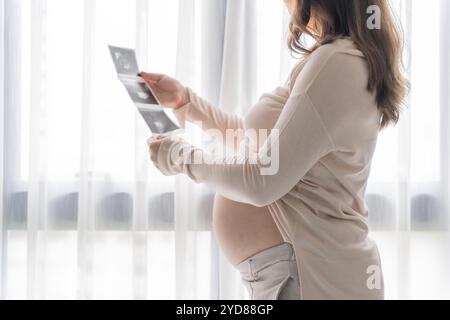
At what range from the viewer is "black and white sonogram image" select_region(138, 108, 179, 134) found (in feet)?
3.91

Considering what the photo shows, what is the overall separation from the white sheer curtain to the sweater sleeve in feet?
2.26

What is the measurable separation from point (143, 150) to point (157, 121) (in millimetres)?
525

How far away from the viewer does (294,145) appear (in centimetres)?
98

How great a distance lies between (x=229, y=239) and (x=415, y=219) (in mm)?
836

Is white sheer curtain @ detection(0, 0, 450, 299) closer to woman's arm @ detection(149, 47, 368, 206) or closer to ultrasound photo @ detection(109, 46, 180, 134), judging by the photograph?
ultrasound photo @ detection(109, 46, 180, 134)

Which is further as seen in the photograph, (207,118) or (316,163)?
(207,118)

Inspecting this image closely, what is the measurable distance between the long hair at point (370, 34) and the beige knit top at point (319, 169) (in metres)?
0.02

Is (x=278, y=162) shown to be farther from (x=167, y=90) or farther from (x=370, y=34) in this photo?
(x=167, y=90)

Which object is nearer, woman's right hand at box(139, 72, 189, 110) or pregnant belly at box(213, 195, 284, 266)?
pregnant belly at box(213, 195, 284, 266)

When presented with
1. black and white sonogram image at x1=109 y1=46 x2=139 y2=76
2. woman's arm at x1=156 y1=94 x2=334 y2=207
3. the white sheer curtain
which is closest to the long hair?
woman's arm at x1=156 y1=94 x2=334 y2=207

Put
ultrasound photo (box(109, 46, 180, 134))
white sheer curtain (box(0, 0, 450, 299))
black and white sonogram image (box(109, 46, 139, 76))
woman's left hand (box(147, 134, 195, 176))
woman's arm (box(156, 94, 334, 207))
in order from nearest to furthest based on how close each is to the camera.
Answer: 1. woman's arm (box(156, 94, 334, 207))
2. woman's left hand (box(147, 134, 195, 176))
3. ultrasound photo (box(109, 46, 180, 134))
4. black and white sonogram image (box(109, 46, 139, 76))
5. white sheer curtain (box(0, 0, 450, 299))

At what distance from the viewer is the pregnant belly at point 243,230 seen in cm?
113

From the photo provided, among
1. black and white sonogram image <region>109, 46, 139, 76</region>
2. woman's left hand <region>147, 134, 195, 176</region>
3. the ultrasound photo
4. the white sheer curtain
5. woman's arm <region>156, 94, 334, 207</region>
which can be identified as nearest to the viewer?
woman's arm <region>156, 94, 334, 207</region>

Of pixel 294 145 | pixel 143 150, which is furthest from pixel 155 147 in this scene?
pixel 143 150
